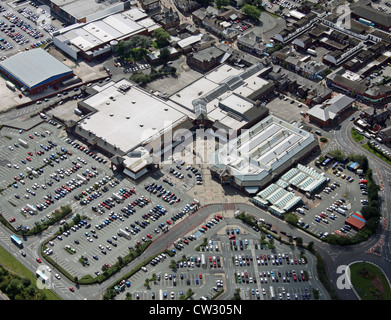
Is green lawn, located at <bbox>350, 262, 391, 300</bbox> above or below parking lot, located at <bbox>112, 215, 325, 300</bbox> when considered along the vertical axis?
above

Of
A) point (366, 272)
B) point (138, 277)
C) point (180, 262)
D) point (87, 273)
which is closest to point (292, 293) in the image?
point (366, 272)

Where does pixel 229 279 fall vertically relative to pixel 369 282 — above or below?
below

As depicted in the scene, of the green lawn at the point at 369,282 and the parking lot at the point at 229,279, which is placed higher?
the green lawn at the point at 369,282

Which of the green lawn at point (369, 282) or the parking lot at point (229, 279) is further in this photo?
the parking lot at point (229, 279)

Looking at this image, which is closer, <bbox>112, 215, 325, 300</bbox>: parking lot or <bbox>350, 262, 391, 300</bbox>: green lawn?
<bbox>350, 262, 391, 300</bbox>: green lawn
